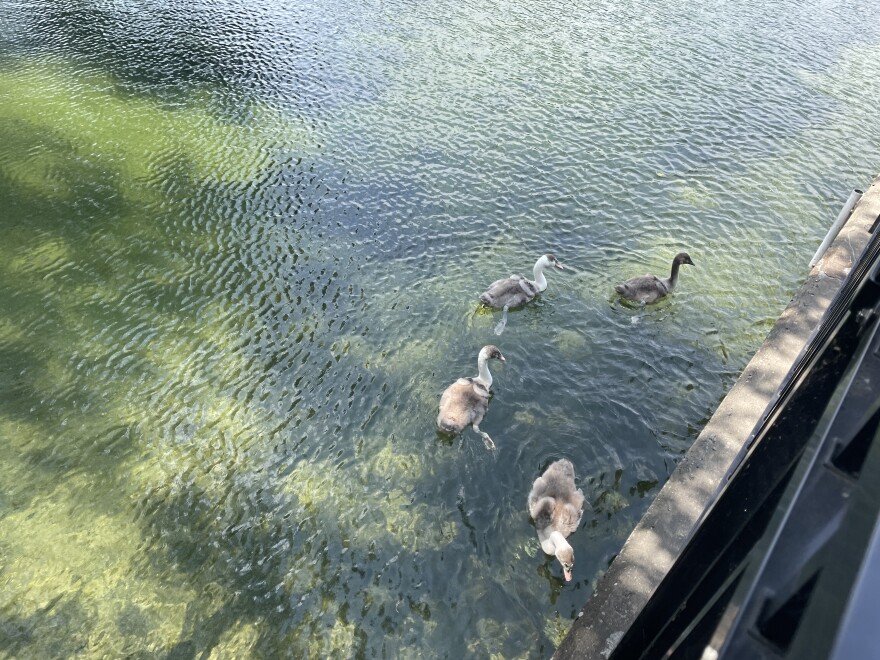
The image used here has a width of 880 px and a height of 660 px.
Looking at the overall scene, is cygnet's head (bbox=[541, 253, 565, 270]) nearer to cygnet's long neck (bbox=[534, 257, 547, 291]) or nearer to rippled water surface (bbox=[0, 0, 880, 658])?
cygnet's long neck (bbox=[534, 257, 547, 291])

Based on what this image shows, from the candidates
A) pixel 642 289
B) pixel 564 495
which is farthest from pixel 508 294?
pixel 564 495

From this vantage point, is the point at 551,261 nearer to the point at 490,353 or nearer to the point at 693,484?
the point at 490,353

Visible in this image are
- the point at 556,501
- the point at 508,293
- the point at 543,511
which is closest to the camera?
the point at 543,511

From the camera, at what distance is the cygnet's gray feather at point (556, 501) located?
22.4 feet

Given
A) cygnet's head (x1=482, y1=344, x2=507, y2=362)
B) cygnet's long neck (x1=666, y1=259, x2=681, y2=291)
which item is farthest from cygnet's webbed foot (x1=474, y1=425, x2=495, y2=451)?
cygnet's long neck (x1=666, y1=259, x2=681, y2=291)

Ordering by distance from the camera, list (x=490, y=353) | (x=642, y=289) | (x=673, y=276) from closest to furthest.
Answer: (x=490, y=353) < (x=642, y=289) < (x=673, y=276)

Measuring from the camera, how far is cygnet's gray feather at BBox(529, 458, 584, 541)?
6.84 metres

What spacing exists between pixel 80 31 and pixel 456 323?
1904 centimetres

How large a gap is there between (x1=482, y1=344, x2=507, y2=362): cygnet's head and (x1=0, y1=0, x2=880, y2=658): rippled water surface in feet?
1.04

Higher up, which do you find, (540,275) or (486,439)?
(540,275)

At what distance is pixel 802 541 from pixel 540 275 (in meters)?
8.62

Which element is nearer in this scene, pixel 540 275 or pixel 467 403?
pixel 467 403

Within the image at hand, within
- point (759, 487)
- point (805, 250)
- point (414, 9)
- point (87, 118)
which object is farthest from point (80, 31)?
point (759, 487)

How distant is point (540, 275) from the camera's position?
1022 cm
